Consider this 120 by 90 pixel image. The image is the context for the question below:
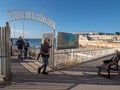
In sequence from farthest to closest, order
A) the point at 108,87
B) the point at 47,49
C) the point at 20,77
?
the point at 47,49 < the point at 20,77 < the point at 108,87

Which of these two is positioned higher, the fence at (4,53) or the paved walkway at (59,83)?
the fence at (4,53)

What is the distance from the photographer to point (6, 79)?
7461 mm

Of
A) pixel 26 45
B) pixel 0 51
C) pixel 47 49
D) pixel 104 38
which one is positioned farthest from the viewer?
pixel 104 38

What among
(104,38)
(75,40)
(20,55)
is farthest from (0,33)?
(104,38)

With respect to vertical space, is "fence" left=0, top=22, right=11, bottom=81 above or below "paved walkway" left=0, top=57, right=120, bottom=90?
Answer: above

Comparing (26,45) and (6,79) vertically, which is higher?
(26,45)

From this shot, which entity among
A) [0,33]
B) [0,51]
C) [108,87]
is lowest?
[108,87]

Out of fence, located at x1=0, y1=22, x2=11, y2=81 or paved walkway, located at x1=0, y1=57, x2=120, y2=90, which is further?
fence, located at x1=0, y1=22, x2=11, y2=81

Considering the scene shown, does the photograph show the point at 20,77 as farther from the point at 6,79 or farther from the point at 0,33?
the point at 0,33

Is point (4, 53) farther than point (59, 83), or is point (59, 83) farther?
point (4, 53)

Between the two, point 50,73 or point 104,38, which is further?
point 104,38

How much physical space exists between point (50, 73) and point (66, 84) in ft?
6.75

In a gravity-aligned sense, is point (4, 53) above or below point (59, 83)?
above

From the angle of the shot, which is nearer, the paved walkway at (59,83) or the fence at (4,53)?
the paved walkway at (59,83)
